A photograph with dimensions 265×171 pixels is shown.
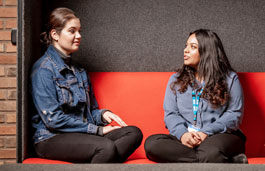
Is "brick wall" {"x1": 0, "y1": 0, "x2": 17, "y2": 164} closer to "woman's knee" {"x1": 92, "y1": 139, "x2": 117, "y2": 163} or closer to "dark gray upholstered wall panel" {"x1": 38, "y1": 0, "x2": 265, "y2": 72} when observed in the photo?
"dark gray upholstered wall panel" {"x1": 38, "y1": 0, "x2": 265, "y2": 72}

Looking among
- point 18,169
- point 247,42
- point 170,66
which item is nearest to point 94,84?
point 170,66

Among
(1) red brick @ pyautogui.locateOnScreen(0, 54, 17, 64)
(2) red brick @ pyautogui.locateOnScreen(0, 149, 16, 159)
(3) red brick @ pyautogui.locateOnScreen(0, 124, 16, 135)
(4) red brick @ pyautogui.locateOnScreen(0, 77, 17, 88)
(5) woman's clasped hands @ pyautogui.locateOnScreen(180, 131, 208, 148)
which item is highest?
(1) red brick @ pyautogui.locateOnScreen(0, 54, 17, 64)

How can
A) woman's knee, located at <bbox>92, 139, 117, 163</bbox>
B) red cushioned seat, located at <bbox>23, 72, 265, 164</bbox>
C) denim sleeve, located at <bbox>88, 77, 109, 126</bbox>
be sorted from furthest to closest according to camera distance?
red cushioned seat, located at <bbox>23, 72, 265, 164</bbox> → denim sleeve, located at <bbox>88, 77, 109, 126</bbox> → woman's knee, located at <bbox>92, 139, 117, 163</bbox>

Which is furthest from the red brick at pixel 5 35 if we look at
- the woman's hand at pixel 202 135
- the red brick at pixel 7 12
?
the woman's hand at pixel 202 135

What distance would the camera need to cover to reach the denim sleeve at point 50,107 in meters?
1.51

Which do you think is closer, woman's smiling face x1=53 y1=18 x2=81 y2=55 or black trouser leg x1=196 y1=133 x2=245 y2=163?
black trouser leg x1=196 y1=133 x2=245 y2=163

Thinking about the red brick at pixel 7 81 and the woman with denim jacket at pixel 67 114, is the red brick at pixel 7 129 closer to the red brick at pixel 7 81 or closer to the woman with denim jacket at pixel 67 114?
the red brick at pixel 7 81

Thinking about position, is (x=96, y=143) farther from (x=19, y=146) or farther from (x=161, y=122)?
(x=161, y=122)

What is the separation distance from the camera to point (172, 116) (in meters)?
1.79

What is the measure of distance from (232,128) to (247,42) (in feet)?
2.72

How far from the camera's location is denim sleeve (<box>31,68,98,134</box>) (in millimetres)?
1508

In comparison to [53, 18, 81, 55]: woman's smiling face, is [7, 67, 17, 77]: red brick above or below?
below

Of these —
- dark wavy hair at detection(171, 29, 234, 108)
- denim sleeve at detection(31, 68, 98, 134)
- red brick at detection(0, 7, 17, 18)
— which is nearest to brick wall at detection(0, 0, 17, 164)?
red brick at detection(0, 7, 17, 18)

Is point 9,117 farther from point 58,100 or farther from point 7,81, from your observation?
point 58,100
